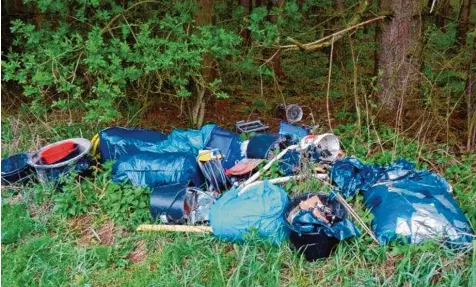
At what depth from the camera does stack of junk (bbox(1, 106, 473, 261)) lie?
10.4 ft

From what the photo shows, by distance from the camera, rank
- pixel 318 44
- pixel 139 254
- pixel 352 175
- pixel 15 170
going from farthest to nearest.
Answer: pixel 318 44 < pixel 15 170 < pixel 352 175 < pixel 139 254

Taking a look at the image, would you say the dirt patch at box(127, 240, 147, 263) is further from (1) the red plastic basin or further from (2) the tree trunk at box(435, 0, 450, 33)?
(2) the tree trunk at box(435, 0, 450, 33)

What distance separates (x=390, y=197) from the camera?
11.3 ft

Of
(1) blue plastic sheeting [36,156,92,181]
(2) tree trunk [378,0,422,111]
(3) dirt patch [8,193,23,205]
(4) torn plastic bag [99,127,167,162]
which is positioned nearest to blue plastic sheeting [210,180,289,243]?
(4) torn plastic bag [99,127,167,162]

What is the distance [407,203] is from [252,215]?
3.44 feet

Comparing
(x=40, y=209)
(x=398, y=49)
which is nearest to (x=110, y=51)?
(x=40, y=209)

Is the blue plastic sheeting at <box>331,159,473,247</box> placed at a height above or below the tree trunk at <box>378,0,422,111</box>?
below

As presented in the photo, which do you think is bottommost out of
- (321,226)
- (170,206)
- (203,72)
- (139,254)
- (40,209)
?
(139,254)

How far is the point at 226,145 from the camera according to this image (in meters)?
4.49

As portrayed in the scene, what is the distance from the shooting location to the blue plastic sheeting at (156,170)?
13.3 feet

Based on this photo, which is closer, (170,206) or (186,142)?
(170,206)

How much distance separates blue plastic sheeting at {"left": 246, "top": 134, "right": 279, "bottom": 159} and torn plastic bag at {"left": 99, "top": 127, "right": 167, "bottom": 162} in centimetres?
90

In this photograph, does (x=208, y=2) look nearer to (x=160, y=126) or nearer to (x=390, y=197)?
(x=160, y=126)

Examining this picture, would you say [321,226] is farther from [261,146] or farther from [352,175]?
[261,146]
